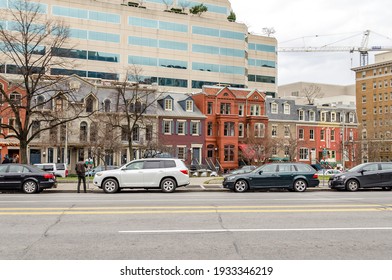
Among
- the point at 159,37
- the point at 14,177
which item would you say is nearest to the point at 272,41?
the point at 159,37

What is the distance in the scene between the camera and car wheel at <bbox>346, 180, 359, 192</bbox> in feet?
68.4

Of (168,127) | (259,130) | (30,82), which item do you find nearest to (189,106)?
(168,127)

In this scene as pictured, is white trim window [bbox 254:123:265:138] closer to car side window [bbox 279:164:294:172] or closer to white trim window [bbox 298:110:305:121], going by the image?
white trim window [bbox 298:110:305:121]

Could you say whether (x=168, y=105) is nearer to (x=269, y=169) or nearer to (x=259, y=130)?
(x=259, y=130)

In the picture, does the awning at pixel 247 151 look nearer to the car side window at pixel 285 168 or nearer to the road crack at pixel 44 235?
the car side window at pixel 285 168

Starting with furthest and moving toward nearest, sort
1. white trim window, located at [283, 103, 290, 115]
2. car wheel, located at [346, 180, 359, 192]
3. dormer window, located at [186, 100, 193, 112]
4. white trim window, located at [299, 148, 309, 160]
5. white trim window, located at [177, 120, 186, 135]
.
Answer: white trim window, located at [283, 103, 290, 115] < white trim window, located at [299, 148, 309, 160] < dormer window, located at [186, 100, 193, 112] < white trim window, located at [177, 120, 186, 135] < car wheel, located at [346, 180, 359, 192]

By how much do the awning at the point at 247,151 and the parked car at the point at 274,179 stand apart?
29556mm

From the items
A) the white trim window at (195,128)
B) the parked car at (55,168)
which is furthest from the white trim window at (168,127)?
the parked car at (55,168)

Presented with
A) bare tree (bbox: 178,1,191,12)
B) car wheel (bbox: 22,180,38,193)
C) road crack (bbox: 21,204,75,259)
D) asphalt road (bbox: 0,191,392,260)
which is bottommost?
road crack (bbox: 21,204,75,259)

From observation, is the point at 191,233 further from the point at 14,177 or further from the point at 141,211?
the point at 14,177

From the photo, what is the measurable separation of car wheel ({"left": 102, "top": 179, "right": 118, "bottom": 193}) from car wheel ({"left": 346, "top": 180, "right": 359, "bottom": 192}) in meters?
11.6

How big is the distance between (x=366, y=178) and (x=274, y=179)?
4.70 metres

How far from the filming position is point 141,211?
12570mm

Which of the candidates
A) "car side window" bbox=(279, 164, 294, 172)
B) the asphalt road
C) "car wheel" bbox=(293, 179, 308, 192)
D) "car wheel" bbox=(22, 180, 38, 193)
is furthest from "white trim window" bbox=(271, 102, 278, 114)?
the asphalt road
